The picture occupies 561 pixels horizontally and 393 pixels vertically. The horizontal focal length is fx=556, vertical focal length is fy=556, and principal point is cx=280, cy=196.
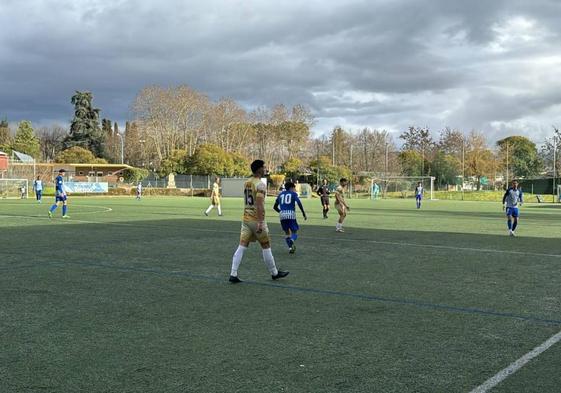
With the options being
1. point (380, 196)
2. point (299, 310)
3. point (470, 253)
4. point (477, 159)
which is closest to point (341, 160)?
point (477, 159)

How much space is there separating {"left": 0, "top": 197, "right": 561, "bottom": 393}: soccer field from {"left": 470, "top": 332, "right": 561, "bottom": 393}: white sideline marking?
25mm

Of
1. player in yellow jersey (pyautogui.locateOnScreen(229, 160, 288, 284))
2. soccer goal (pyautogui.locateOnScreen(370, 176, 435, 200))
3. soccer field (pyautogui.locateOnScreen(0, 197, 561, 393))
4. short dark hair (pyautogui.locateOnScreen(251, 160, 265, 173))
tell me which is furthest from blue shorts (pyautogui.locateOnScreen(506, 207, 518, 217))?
soccer goal (pyautogui.locateOnScreen(370, 176, 435, 200))

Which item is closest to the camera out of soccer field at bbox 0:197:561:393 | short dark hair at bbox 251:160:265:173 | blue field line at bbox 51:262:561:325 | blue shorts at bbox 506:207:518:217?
soccer field at bbox 0:197:561:393

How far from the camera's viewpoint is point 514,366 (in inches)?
196

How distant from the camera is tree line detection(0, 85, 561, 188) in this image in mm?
80562

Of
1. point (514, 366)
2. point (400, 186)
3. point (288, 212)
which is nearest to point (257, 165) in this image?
point (514, 366)

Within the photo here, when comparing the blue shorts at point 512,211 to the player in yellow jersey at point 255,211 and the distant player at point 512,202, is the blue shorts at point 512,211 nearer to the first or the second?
the distant player at point 512,202

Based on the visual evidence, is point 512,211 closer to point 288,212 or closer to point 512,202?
point 512,202

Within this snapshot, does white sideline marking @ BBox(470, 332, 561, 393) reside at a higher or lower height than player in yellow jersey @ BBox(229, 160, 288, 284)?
lower

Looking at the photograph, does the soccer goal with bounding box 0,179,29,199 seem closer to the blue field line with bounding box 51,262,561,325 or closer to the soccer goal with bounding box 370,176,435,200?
the soccer goal with bounding box 370,176,435,200

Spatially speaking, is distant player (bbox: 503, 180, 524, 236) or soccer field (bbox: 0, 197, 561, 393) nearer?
soccer field (bbox: 0, 197, 561, 393)

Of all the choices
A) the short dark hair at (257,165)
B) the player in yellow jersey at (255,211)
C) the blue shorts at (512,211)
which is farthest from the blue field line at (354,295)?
the blue shorts at (512,211)

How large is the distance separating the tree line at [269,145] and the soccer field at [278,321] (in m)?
64.4

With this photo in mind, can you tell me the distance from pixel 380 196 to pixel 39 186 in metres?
39.1
